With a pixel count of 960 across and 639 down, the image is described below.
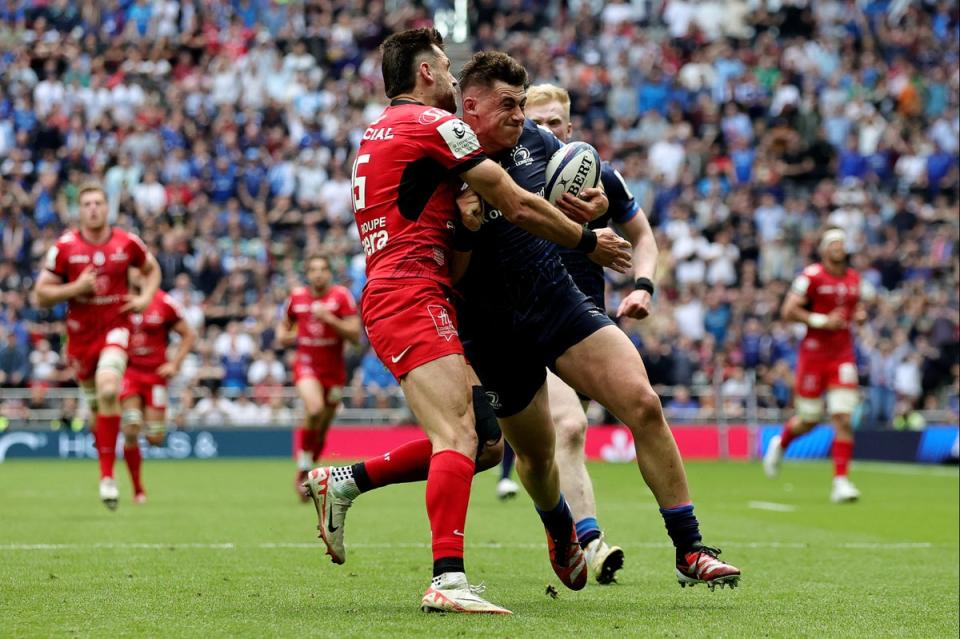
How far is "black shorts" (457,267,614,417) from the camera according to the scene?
22.7ft

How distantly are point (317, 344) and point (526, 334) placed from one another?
398 inches

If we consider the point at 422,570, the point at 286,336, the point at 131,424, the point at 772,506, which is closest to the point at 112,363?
the point at 131,424

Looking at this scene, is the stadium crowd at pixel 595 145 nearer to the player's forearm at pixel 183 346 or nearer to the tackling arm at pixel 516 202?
the player's forearm at pixel 183 346

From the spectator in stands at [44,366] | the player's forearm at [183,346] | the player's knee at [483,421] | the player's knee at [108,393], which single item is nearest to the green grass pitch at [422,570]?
the player's knee at [483,421]

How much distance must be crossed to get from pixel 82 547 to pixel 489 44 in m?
22.5

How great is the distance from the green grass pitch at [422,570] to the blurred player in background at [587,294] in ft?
0.92

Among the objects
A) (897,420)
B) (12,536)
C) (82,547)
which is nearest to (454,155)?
(82,547)

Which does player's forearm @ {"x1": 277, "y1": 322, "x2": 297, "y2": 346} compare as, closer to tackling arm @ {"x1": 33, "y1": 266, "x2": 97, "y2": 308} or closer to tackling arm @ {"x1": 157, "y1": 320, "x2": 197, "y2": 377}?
tackling arm @ {"x1": 157, "y1": 320, "x2": 197, "y2": 377}

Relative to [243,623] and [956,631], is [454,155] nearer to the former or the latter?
[243,623]

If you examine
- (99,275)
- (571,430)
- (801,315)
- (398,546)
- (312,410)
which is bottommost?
(312,410)

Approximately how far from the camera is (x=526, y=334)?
6977 millimetres

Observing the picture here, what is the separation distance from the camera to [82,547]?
974 cm

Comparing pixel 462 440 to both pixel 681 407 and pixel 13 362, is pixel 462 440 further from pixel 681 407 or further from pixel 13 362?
pixel 13 362

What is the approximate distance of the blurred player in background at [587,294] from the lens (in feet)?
25.7
